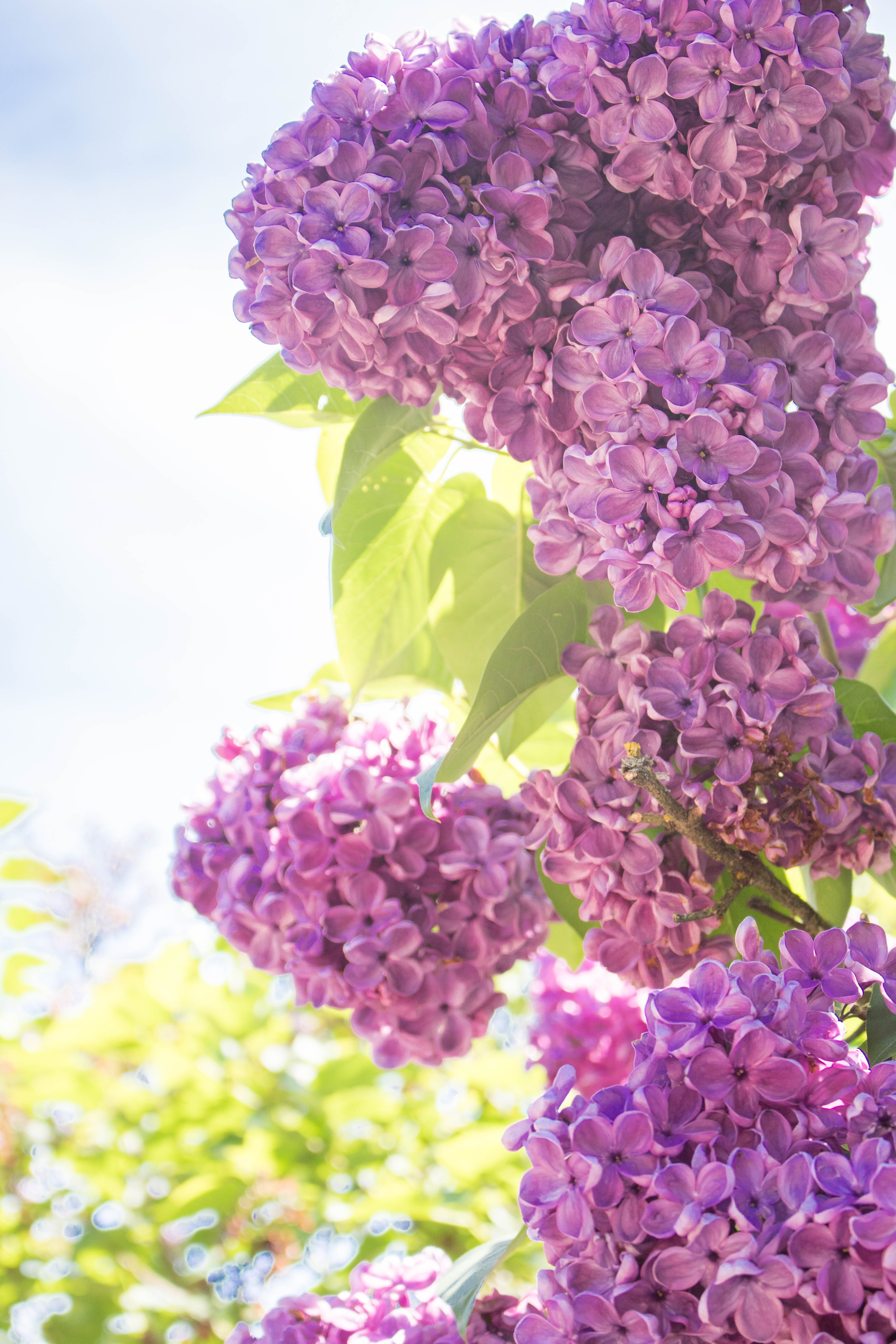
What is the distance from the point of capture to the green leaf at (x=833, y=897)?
3.10 ft

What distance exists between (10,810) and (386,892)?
959 millimetres

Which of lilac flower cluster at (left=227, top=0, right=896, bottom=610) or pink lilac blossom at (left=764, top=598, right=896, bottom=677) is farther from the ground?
lilac flower cluster at (left=227, top=0, right=896, bottom=610)

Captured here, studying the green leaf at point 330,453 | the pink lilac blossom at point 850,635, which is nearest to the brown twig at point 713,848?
the green leaf at point 330,453

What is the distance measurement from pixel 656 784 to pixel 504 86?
20.0 inches

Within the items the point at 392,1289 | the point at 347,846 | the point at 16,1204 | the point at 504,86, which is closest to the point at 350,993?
the point at 347,846

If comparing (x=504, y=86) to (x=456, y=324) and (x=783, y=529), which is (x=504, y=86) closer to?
(x=456, y=324)

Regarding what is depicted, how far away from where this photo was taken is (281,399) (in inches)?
44.3

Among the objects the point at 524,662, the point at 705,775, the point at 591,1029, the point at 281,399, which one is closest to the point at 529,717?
the point at 524,662

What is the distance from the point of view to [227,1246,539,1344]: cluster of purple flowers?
863 mm

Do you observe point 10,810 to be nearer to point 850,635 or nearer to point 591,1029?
point 591,1029

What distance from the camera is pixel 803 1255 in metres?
0.54

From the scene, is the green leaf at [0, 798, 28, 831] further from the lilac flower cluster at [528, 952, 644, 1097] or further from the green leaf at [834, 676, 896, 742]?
the green leaf at [834, 676, 896, 742]

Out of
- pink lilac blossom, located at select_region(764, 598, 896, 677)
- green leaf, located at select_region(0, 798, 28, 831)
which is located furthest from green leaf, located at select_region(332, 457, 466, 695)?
pink lilac blossom, located at select_region(764, 598, 896, 677)

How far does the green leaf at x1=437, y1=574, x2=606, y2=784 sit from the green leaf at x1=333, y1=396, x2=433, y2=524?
0.20m
